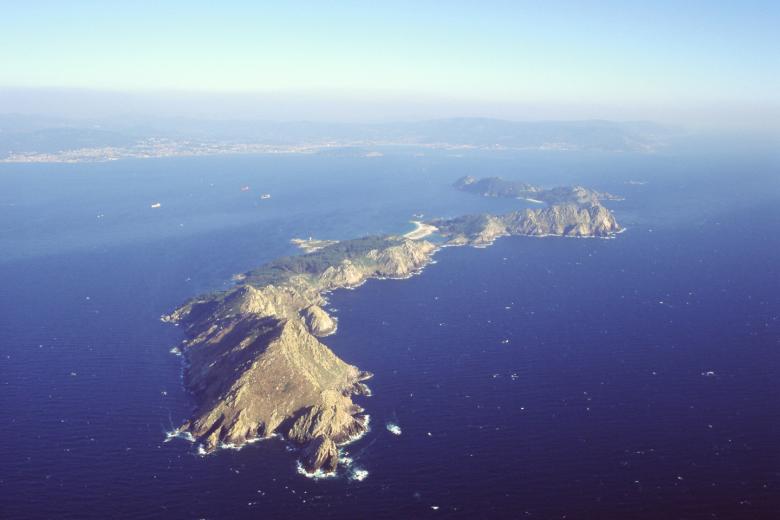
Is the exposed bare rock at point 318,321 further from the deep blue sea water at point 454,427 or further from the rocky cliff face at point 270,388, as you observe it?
the rocky cliff face at point 270,388

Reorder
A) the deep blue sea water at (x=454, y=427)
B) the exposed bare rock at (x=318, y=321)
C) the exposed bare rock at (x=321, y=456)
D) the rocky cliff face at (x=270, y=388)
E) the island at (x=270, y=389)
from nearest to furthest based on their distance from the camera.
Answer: the deep blue sea water at (x=454, y=427), the exposed bare rock at (x=321, y=456), the island at (x=270, y=389), the rocky cliff face at (x=270, y=388), the exposed bare rock at (x=318, y=321)

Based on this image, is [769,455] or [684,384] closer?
[769,455]

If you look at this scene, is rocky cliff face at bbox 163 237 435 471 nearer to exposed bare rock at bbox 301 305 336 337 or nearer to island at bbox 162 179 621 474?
island at bbox 162 179 621 474

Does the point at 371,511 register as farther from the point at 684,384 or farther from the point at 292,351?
the point at 684,384

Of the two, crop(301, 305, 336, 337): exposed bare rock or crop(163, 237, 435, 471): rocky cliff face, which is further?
crop(301, 305, 336, 337): exposed bare rock

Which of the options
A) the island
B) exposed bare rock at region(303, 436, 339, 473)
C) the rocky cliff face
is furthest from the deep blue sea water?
the rocky cliff face

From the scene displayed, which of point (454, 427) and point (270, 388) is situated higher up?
point (270, 388)

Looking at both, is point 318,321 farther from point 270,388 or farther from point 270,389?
point 270,389

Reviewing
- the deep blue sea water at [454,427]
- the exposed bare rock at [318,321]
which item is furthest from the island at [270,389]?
the exposed bare rock at [318,321]

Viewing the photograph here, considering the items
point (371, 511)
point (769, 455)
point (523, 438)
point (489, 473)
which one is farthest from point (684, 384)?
point (371, 511)

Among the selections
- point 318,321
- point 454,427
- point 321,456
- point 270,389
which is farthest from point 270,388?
point 318,321

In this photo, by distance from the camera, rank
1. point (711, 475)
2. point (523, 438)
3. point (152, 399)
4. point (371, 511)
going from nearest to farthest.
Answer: point (371, 511) < point (711, 475) < point (523, 438) < point (152, 399)
